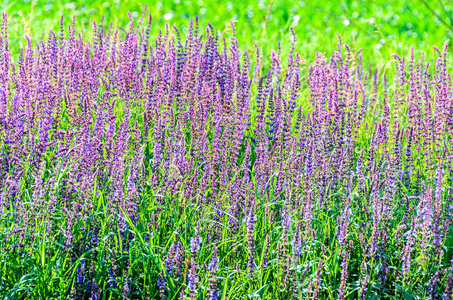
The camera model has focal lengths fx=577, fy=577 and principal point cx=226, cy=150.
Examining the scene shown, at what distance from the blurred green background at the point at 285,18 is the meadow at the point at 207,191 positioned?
3632 millimetres

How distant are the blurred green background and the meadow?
3.63m

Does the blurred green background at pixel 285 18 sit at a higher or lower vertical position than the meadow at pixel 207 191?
higher

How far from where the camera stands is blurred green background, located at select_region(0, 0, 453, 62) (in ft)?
30.5

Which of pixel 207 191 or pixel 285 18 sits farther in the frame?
pixel 285 18

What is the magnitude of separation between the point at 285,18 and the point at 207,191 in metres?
7.59

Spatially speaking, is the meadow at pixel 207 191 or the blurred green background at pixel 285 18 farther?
the blurred green background at pixel 285 18

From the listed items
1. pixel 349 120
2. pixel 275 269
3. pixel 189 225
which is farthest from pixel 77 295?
pixel 349 120

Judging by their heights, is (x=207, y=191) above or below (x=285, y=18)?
below

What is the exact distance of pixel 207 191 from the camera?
401 centimetres

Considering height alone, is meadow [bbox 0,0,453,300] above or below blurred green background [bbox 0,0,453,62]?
below

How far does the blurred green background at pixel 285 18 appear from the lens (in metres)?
9.28

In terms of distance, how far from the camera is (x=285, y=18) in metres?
11.0

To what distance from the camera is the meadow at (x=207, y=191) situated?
301 centimetres

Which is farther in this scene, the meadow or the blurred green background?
the blurred green background
